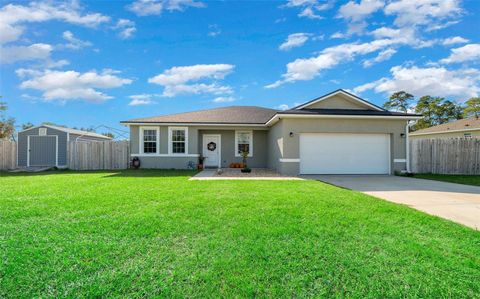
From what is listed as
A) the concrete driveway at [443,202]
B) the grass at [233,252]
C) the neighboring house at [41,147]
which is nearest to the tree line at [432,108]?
the concrete driveway at [443,202]

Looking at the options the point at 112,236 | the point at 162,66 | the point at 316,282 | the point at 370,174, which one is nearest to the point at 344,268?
the point at 316,282

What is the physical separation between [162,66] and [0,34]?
7.62 meters

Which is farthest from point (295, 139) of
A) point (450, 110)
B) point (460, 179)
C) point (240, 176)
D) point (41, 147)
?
point (450, 110)

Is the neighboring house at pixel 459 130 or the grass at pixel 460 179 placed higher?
the neighboring house at pixel 459 130

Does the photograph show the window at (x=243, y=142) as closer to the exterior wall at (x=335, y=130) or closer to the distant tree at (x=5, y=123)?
the exterior wall at (x=335, y=130)

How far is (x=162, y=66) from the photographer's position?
15789 millimetres

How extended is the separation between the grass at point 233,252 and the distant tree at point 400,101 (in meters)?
36.1

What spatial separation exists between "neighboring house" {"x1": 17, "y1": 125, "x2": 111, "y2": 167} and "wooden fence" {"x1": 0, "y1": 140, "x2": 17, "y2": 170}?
2.12 ft

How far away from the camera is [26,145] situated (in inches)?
693

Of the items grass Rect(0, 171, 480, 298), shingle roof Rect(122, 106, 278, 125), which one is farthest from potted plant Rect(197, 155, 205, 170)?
grass Rect(0, 171, 480, 298)

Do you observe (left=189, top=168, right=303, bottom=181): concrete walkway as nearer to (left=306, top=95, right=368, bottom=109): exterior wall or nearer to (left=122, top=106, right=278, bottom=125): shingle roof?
(left=122, top=106, right=278, bottom=125): shingle roof

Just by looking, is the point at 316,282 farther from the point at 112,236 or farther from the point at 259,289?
the point at 112,236

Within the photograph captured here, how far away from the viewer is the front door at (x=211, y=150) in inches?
651

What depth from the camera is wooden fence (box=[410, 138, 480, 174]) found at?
13.4 meters
